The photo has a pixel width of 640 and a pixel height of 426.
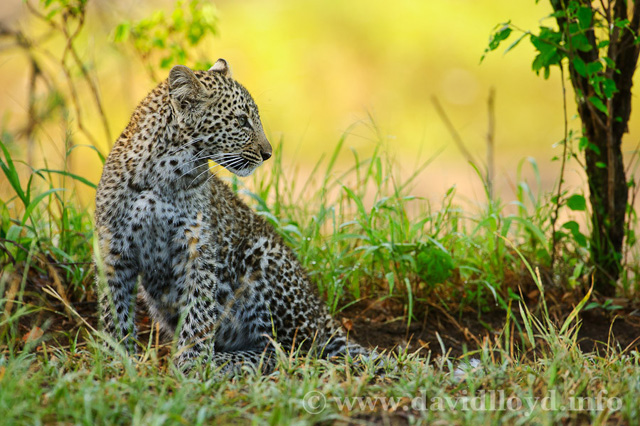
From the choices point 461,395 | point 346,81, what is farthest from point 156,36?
point 346,81

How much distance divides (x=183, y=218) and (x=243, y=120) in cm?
77

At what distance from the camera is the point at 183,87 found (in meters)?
4.47

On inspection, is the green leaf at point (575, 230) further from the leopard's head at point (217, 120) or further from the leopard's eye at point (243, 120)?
the leopard's eye at point (243, 120)

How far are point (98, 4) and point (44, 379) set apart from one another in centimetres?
664

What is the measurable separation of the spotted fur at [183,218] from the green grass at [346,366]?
0.39 meters

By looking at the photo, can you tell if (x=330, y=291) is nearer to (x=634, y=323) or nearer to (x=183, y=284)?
(x=183, y=284)

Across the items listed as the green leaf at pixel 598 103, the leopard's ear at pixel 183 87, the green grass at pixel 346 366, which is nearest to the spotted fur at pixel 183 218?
the leopard's ear at pixel 183 87

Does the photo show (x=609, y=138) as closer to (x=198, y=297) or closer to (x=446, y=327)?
(x=446, y=327)

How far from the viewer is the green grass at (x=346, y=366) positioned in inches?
124

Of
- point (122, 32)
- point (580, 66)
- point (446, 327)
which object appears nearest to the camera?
point (580, 66)

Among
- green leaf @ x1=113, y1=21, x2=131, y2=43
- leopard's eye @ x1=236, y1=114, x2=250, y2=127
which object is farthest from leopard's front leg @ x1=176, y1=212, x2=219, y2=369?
green leaf @ x1=113, y1=21, x2=131, y2=43

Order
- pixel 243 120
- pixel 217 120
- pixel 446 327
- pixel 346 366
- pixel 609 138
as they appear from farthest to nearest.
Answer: pixel 446 327, pixel 609 138, pixel 243 120, pixel 217 120, pixel 346 366

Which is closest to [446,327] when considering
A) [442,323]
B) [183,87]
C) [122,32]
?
[442,323]

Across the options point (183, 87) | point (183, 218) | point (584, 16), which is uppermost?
point (584, 16)
